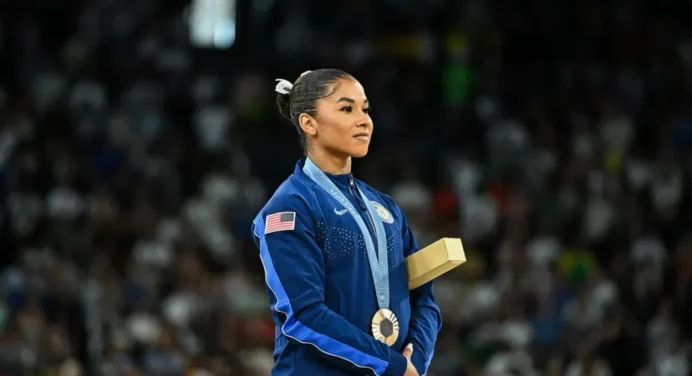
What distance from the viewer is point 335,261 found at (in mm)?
4156

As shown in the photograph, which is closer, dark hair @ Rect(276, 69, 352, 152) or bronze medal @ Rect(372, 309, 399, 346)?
bronze medal @ Rect(372, 309, 399, 346)

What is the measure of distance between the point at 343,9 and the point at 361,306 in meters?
10.9

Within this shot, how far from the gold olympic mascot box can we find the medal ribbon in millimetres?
136

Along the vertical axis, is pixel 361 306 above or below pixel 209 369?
above

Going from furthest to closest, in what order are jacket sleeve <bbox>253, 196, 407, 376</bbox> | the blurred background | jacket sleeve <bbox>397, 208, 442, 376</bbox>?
1. the blurred background
2. jacket sleeve <bbox>397, 208, 442, 376</bbox>
3. jacket sleeve <bbox>253, 196, 407, 376</bbox>

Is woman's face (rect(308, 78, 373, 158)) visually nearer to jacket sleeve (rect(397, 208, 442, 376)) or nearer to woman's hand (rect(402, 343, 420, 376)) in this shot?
jacket sleeve (rect(397, 208, 442, 376))

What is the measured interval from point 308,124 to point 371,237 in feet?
1.48

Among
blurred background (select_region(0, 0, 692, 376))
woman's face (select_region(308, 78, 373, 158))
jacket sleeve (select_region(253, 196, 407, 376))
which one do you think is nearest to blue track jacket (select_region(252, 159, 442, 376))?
jacket sleeve (select_region(253, 196, 407, 376))

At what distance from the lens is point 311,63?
13484 millimetres

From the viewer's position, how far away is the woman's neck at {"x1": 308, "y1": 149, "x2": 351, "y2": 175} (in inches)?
171

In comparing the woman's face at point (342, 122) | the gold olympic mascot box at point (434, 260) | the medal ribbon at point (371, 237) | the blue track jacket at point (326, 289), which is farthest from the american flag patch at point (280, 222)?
the gold olympic mascot box at point (434, 260)

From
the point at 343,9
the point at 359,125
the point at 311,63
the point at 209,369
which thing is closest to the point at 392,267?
the point at 359,125

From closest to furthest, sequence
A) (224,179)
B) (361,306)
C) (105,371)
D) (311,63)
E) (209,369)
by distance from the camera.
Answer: (361,306)
(209,369)
(105,371)
(224,179)
(311,63)

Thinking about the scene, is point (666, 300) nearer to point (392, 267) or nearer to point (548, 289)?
point (548, 289)
